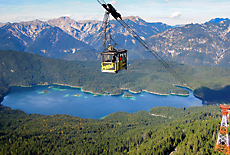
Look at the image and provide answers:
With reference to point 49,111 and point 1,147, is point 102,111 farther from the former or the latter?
point 1,147

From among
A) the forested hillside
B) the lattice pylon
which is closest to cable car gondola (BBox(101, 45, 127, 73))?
the lattice pylon

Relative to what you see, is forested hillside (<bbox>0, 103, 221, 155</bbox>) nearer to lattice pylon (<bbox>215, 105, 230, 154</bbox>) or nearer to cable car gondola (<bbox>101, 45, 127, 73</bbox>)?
lattice pylon (<bbox>215, 105, 230, 154</bbox>)

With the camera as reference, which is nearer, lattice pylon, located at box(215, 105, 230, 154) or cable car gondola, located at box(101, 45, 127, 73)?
cable car gondola, located at box(101, 45, 127, 73)

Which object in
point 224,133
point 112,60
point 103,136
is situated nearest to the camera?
point 112,60

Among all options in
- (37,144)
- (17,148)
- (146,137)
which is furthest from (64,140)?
(146,137)

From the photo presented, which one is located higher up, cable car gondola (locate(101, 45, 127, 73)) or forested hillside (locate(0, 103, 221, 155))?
cable car gondola (locate(101, 45, 127, 73))

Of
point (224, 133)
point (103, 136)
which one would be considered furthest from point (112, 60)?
point (103, 136)

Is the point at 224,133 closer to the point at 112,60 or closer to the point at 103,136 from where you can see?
the point at 112,60

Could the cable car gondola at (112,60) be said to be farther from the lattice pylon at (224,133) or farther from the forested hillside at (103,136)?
the forested hillside at (103,136)
